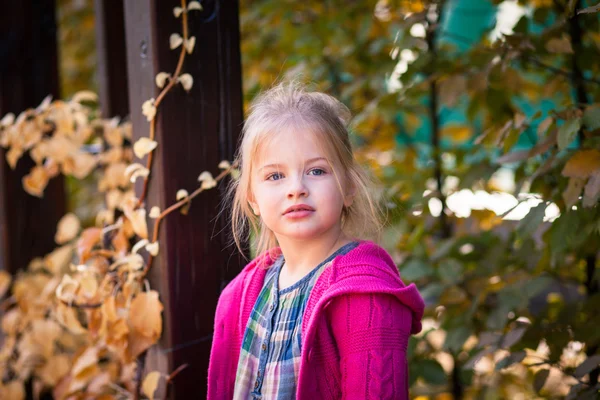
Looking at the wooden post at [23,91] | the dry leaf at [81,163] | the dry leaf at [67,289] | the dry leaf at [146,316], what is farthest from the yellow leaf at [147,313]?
the wooden post at [23,91]

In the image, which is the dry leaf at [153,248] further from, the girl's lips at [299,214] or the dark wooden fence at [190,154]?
the girl's lips at [299,214]

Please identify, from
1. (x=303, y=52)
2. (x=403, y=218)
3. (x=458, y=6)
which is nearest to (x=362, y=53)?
(x=303, y=52)

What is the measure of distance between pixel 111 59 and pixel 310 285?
175cm

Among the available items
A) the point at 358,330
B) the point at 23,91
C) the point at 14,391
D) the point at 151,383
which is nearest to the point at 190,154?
Answer: the point at 151,383

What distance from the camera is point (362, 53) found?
2.71m

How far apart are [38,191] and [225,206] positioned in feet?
3.07

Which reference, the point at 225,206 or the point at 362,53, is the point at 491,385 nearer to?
the point at 225,206

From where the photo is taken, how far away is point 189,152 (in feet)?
5.35

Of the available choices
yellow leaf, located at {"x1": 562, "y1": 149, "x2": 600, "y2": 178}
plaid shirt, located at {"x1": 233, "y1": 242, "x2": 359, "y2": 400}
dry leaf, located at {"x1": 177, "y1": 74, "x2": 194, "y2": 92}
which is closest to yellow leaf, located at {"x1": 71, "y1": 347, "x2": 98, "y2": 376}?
plaid shirt, located at {"x1": 233, "y1": 242, "x2": 359, "y2": 400}

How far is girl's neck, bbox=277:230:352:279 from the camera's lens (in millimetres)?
1304

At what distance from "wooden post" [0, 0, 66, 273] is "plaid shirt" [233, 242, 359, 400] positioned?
1867mm

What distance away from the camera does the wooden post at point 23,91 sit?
2855 mm

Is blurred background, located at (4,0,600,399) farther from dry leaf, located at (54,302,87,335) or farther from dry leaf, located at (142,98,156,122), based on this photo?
dry leaf, located at (54,302,87,335)

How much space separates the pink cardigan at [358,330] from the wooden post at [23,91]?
2.05m
